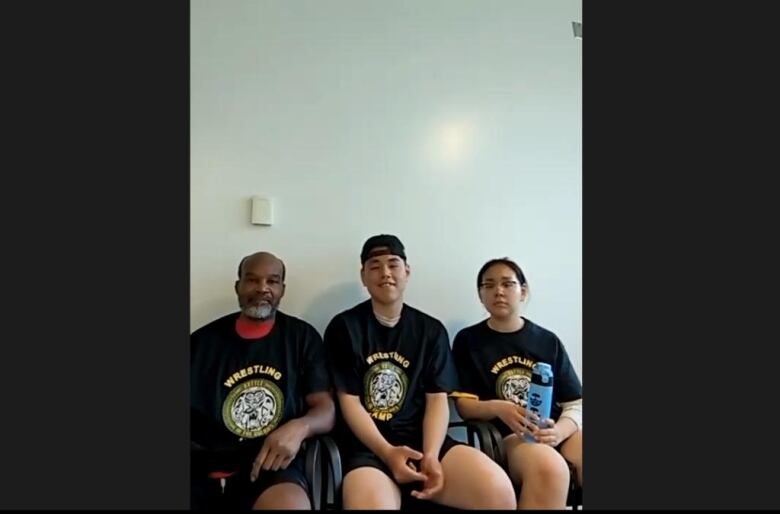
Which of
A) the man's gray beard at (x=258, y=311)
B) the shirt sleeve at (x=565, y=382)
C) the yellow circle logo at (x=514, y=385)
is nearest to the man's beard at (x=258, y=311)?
the man's gray beard at (x=258, y=311)

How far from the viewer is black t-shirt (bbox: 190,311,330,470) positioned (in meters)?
1.48

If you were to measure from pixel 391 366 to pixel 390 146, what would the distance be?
2.66 feet

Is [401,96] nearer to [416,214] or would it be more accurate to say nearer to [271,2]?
[416,214]

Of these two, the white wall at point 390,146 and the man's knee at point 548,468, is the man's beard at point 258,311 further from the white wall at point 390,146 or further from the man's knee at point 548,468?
the man's knee at point 548,468

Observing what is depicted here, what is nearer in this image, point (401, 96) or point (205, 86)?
point (205, 86)

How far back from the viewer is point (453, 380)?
1677mm

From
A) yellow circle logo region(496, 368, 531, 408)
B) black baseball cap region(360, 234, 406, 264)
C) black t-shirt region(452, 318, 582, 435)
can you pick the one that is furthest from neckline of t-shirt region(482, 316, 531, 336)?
black baseball cap region(360, 234, 406, 264)

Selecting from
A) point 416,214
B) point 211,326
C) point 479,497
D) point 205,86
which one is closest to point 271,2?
point 205,86

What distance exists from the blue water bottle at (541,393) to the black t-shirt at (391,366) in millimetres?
243

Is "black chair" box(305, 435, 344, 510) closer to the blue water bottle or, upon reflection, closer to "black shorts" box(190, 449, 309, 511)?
"black shorts" box(190, 449, 309, 511)

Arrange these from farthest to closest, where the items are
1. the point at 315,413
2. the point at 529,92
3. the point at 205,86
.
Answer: the point at 529,92 < the point at 205,86 < the point at 315,413

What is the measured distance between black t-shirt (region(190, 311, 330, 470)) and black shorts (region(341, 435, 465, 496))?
19cm

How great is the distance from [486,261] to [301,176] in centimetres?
76

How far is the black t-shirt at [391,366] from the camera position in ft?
5.27
